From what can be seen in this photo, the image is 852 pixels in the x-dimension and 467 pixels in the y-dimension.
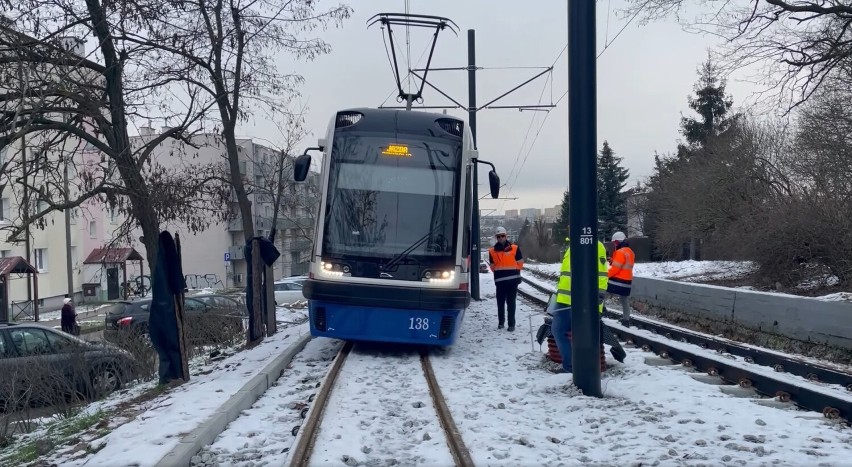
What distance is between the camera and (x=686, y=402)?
6.59m

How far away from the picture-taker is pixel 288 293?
28.1 metres

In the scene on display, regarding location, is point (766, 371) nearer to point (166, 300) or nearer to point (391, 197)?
point (391, 197)

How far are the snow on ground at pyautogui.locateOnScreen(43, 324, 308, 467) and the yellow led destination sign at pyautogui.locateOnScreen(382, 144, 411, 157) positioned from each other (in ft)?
10.6

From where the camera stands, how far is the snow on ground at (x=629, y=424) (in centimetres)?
514

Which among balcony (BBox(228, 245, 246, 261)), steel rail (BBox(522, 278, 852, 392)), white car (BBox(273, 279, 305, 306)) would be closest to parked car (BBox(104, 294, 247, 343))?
white car (BBox(273, 279, 305, 306))

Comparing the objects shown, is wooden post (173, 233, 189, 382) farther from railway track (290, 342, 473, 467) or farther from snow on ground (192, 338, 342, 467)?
railway track (290, 342, 473, 467)

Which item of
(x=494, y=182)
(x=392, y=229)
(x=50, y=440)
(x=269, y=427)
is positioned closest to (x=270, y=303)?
(x=392, y=229)

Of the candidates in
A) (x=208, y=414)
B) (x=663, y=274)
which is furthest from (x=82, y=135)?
(x=663, y=274)

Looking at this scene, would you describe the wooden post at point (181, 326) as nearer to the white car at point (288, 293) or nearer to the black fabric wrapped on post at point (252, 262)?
the black fabric wrapped on post at point (252, 262)

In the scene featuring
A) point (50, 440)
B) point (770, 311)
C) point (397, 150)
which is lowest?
point (50, 440)

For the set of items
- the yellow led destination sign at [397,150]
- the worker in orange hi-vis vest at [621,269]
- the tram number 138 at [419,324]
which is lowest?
the tram number 138 at [419,324]

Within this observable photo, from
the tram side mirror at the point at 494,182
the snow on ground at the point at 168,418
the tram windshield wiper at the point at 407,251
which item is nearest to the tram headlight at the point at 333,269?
the tram windshield wiper at the point at 407,251

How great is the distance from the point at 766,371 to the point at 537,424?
3.28 metres

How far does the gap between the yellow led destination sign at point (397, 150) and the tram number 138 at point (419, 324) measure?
236 centimetres
